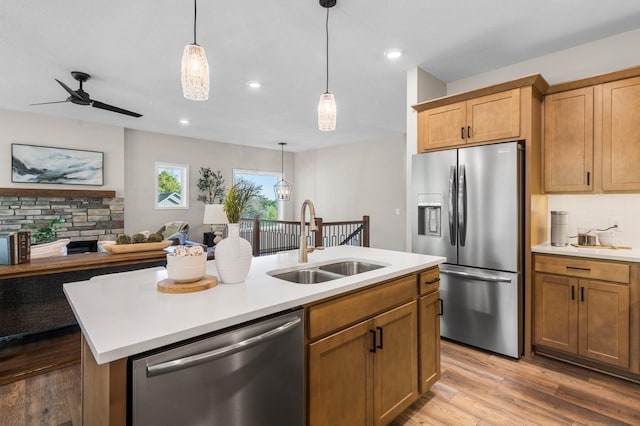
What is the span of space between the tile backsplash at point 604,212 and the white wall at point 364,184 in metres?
3.48

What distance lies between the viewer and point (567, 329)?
8.43 feet

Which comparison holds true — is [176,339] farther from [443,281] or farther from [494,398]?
[443,281]

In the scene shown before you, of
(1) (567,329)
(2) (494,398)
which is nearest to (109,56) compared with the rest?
(2) (494,398)

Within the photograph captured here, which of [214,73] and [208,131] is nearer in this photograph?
[214,73]

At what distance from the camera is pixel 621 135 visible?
2.55 m

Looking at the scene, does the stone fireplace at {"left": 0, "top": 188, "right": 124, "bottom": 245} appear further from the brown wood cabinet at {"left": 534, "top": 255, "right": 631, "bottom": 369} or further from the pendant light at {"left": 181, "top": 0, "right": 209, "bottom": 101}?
the brown wood cabinet at {"left": 534, "top": 255, "right": 631, "bottom": 369}

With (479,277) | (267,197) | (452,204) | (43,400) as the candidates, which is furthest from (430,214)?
(267,197)

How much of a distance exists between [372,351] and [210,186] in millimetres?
6280

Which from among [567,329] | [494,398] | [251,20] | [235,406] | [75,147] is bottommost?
[494,398]

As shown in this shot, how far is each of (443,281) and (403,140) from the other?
4086mm

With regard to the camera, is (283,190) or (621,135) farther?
(283,190)

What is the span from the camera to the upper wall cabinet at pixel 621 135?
249 centimetres

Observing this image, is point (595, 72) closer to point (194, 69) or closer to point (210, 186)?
point (194, 69)

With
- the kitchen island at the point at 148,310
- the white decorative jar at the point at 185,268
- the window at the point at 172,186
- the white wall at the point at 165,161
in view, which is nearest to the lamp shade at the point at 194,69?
the white decorative jar at the point at 185,268
